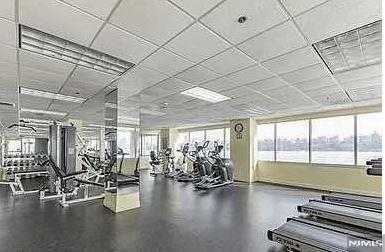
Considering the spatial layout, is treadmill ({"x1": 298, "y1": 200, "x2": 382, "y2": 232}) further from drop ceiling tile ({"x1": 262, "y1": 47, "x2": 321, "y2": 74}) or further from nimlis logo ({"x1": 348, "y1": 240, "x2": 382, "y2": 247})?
drop ceiling tile ({"x1": 262, "y1": 47, "x2": 321, "y2": 74})

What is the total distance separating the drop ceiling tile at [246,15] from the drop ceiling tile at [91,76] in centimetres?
211

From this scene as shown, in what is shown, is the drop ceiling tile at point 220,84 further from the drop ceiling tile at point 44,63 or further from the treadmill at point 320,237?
the treadmill at point 320,237

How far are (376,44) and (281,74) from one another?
117cm

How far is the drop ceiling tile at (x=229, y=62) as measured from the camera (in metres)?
2.75

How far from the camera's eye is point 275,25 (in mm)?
2119

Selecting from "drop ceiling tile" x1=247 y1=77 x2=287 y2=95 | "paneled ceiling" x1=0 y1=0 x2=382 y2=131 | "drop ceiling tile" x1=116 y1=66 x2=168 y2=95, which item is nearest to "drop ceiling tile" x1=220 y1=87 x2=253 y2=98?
"paneled ceiling" x1=0 y1=0 x2=382 y2=131

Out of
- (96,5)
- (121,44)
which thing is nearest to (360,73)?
(121,44)

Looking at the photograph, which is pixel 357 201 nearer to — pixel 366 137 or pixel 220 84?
pixel 366 137

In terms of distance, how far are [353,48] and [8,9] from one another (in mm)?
3531

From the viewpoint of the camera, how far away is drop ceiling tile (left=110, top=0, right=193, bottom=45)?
1.82m

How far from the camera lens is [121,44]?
8.13 feet

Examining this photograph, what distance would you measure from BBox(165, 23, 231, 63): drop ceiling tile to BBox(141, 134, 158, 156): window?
38.3 feet

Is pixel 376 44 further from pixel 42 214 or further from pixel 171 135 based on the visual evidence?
pixel 171 135

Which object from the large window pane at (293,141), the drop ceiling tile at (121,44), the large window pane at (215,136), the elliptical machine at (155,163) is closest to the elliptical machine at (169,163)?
the elliptical machine at (155,163)
